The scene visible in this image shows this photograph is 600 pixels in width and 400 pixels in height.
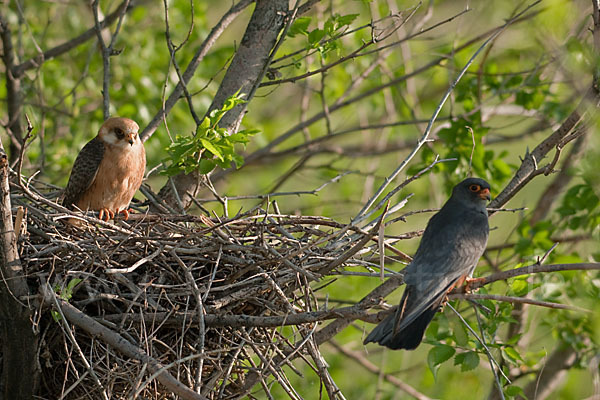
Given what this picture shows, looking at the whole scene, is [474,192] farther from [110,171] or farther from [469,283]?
[110,171]

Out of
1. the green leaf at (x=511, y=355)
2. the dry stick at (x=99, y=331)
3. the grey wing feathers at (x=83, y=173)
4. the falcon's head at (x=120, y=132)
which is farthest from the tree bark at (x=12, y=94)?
the green leaf at (x=511, y=355)

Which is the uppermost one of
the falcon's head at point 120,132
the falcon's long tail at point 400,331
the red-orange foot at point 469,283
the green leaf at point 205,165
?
the falcon's head at point 120,132

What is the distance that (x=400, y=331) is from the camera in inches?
133

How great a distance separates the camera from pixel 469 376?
8258 millimetres

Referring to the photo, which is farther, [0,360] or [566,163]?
[566,163]

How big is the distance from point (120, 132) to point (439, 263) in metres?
2.53

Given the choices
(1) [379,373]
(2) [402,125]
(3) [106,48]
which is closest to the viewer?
(3) [106,48]

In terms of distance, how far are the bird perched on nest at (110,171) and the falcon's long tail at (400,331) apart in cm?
241

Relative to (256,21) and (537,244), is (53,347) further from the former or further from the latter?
(537,244)

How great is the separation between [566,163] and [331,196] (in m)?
3.99

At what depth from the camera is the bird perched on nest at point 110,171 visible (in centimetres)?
524

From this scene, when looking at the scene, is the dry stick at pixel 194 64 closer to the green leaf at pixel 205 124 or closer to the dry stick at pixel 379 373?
the green leaf at pixel 205 124

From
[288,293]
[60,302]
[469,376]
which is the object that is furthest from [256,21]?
[469,376]

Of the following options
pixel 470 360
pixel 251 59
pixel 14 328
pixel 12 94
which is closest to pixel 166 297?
pixel 14 328
